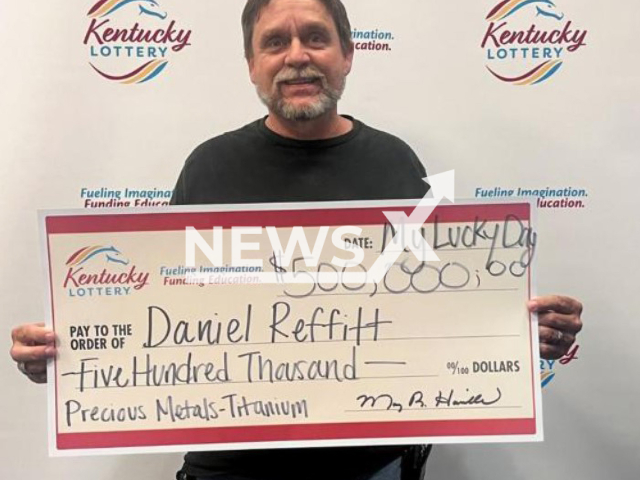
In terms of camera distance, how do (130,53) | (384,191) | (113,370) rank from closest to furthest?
1. (113,370)
2. (384,191)
3. (130,53)

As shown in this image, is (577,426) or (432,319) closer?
(432,319)

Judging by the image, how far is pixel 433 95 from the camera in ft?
4.01

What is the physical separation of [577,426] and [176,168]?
3.55 ft

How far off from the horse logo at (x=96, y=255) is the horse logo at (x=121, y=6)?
0.60m

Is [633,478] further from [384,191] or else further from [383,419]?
[384,191]

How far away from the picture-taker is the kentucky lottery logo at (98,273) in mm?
852

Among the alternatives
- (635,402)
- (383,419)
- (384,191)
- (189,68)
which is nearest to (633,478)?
(635,402)

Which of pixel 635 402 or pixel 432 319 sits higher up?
pixel 432 319

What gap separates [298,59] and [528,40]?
568 mm

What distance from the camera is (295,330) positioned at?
2.85 feet

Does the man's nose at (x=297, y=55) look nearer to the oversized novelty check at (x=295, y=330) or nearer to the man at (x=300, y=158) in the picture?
the man at (x=300, y=158)

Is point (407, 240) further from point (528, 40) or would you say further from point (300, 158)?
point (528, 40)

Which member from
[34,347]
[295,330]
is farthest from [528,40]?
[34,347]

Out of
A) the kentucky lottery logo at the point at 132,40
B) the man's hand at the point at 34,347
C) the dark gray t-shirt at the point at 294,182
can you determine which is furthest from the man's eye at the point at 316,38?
the man's hand at the point at 34,347
